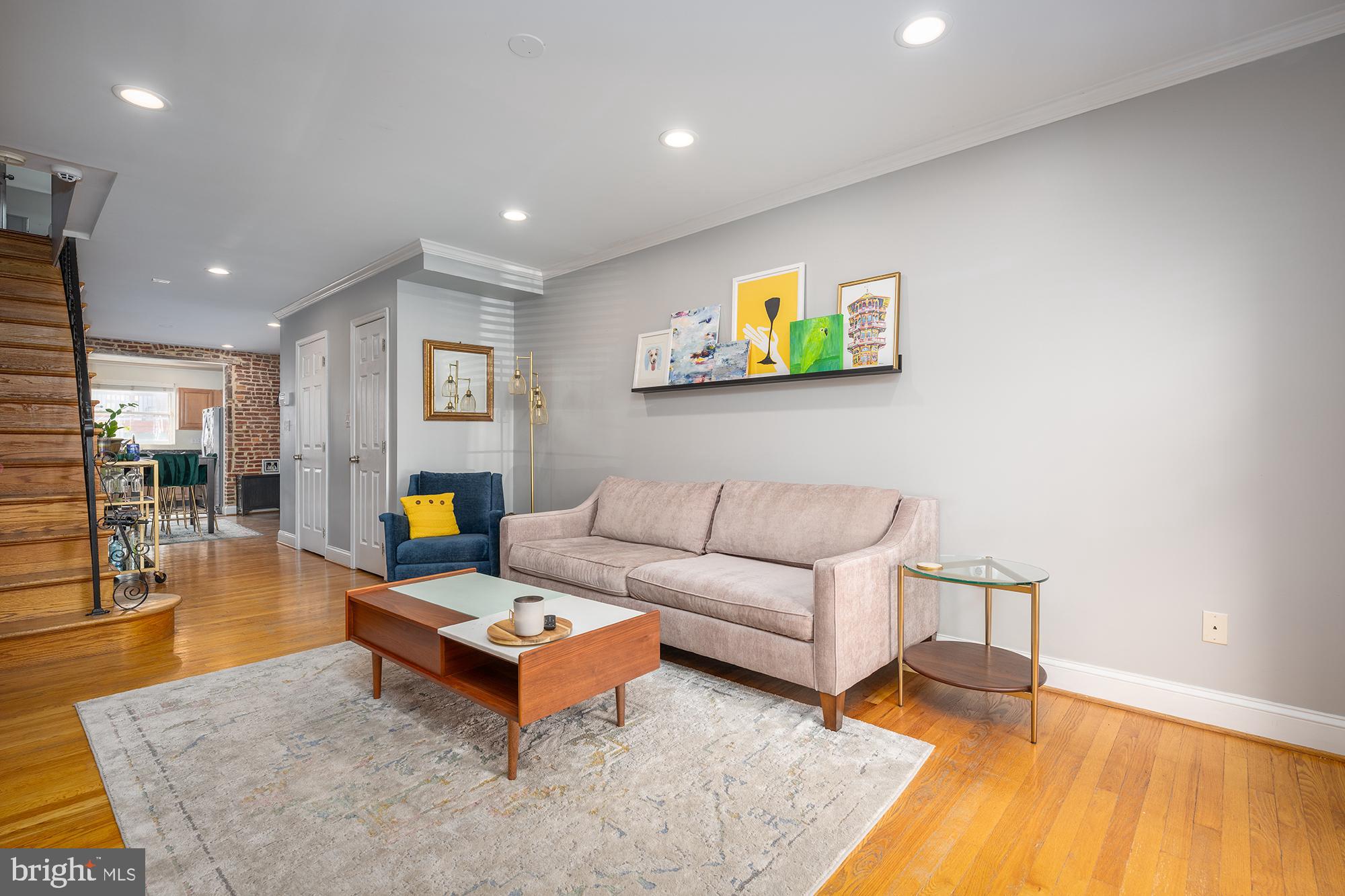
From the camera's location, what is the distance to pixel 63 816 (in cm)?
168

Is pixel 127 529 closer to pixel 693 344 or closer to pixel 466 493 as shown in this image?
pixel 466 493

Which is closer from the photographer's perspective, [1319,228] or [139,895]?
[139,895]

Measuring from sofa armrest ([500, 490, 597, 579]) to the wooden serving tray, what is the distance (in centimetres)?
156

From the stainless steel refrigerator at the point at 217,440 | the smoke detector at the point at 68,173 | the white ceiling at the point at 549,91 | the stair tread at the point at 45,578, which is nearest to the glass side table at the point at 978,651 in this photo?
the white ceiling at the point at 549,91

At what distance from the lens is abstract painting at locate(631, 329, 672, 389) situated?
4039mm

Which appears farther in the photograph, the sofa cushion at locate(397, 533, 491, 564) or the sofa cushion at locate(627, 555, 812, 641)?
the sofa cushion at locate(397, 533, 491, 564)

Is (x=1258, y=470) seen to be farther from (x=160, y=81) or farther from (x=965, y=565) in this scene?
(x=160, y=81)

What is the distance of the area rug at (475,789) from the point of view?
1.47 m

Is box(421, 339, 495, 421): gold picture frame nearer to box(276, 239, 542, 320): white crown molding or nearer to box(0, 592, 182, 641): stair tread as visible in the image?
box(276, 239, 542, 320): white crown molding

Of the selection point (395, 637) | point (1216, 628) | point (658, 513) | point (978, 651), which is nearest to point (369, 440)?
point (658, 513)

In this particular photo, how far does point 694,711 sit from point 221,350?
974 centimetres

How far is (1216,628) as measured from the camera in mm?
2234

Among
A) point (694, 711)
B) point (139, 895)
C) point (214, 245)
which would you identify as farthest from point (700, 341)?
point (214, 245)

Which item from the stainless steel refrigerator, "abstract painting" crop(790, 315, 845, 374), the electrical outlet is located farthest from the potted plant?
the electrical outlet
